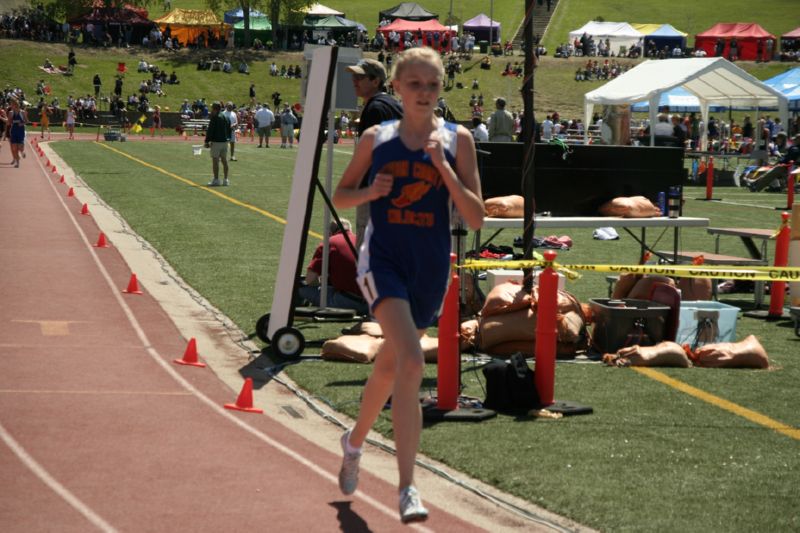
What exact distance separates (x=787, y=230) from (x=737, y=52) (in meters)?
86.5

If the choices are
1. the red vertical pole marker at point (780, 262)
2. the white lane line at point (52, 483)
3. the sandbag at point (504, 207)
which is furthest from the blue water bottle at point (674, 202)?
the white lane line at point (52, 483)

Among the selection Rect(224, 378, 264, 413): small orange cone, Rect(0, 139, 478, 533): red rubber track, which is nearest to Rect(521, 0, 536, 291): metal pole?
Rect(0, 139, 478, 533): red rubber track

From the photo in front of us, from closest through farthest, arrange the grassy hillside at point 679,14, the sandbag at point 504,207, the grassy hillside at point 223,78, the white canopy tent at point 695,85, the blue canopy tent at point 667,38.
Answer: the sandbag at point 504,207
the white canopy tent at point 695,85
the grassy hillside at point 223,78
the blue canopy tent at point 667,38
the grassy hillside at point 679,14

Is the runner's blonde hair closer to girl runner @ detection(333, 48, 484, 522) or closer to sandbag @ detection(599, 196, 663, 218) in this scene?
girl runner @ detection(333, 48, 484, 522)

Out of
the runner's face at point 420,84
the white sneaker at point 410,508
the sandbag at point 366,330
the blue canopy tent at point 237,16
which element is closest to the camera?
the white sneaker at point 410,508

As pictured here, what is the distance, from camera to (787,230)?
1290cm

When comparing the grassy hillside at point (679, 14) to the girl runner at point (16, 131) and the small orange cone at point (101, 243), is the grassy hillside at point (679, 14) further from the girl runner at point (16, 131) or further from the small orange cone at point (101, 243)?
the small orange cone at point (101, 243)

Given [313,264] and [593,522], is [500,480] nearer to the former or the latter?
[593,522]

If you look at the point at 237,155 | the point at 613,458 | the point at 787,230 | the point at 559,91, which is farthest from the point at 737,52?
the point at 613,458

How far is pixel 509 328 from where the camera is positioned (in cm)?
1031

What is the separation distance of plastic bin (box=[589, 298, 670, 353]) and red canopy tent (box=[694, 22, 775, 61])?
8475cm

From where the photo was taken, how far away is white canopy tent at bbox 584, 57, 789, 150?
37.3 meters

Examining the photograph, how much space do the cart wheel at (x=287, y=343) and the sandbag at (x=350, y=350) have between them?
0.25m

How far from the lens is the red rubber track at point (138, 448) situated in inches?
239
